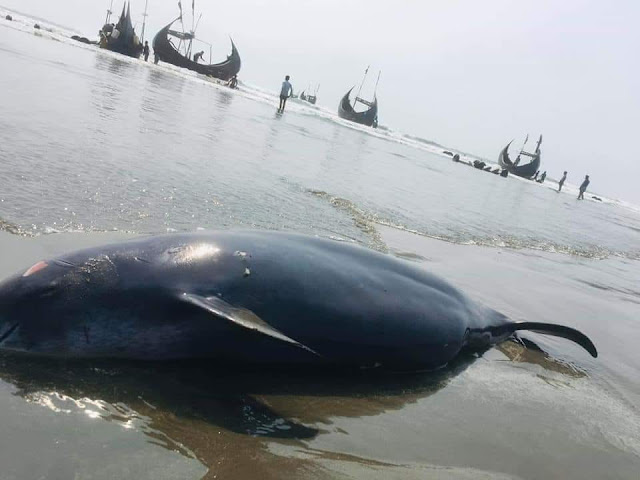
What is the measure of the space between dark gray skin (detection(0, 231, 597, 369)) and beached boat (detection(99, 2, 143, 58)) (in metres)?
53.6

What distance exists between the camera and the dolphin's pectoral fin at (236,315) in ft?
7.79

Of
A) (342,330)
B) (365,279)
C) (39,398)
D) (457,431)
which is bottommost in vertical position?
(39,398)

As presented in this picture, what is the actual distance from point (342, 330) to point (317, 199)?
5.77 metres

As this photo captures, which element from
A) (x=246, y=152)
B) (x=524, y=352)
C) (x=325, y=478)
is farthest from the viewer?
(x=246, y=152)

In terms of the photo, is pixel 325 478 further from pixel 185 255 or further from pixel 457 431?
→ pixel 185 255

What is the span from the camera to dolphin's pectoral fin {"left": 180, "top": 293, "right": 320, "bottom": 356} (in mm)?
2375

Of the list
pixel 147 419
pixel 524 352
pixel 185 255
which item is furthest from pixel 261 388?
pixel 524 352

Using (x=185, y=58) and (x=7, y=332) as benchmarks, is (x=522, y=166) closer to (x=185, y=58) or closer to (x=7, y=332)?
(x=185, y=58)

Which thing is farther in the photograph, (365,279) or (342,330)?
(365,279)

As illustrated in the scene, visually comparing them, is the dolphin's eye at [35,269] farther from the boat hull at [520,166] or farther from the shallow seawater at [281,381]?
the boat hull at [520,166]

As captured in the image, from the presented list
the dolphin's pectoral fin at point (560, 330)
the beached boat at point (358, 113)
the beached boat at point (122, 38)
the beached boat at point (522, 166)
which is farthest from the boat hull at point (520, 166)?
the dolphin's pectoral fin at point (560, 330)

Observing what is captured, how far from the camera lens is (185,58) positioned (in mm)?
59219

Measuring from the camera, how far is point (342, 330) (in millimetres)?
3078

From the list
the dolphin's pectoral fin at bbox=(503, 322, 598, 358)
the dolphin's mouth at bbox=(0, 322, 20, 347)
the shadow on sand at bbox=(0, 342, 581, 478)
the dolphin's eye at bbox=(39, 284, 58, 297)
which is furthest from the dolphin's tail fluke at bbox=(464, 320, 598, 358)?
the dolphin's mouth at bbox=(0, 322, 20, 347)
